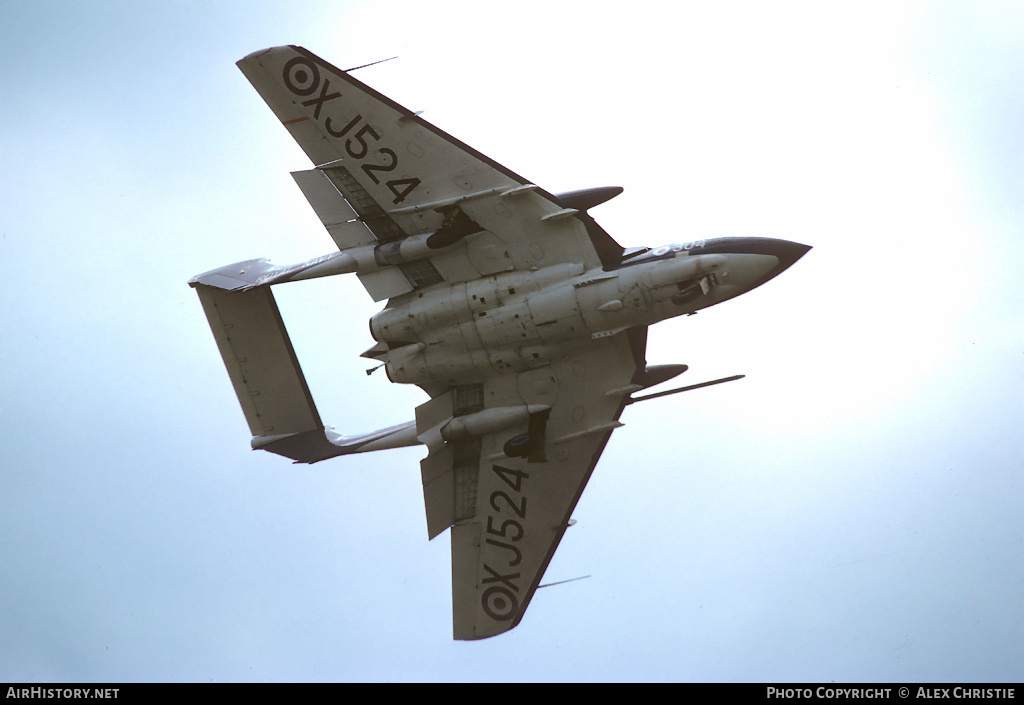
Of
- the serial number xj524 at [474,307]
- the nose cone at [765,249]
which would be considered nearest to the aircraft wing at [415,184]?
the serial number xj524 at [474,307]

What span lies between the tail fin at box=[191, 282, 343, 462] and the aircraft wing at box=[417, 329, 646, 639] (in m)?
3.07

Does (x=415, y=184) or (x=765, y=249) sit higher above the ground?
(x=415, y=184)

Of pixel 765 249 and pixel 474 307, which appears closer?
pixel 765 249

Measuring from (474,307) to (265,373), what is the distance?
6340mm

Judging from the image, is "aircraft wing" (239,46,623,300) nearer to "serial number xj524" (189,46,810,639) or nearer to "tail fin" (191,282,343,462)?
"serial number xj524" (189,46,810,639)

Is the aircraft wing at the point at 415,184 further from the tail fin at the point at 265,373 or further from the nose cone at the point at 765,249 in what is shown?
the tail fin at the point at 265,373

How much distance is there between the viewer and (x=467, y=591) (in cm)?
2747

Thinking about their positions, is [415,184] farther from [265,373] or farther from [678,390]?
[678,390]

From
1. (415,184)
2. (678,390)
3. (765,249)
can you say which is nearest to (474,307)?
(415,184)

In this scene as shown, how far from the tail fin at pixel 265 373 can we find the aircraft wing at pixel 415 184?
11.6ft

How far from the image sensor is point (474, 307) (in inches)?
972

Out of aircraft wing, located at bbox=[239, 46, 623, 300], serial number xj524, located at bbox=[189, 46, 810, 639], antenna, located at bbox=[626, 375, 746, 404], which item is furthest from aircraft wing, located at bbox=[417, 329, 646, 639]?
aircraft wing, located at bbox=[239, 46, 623, 300]
